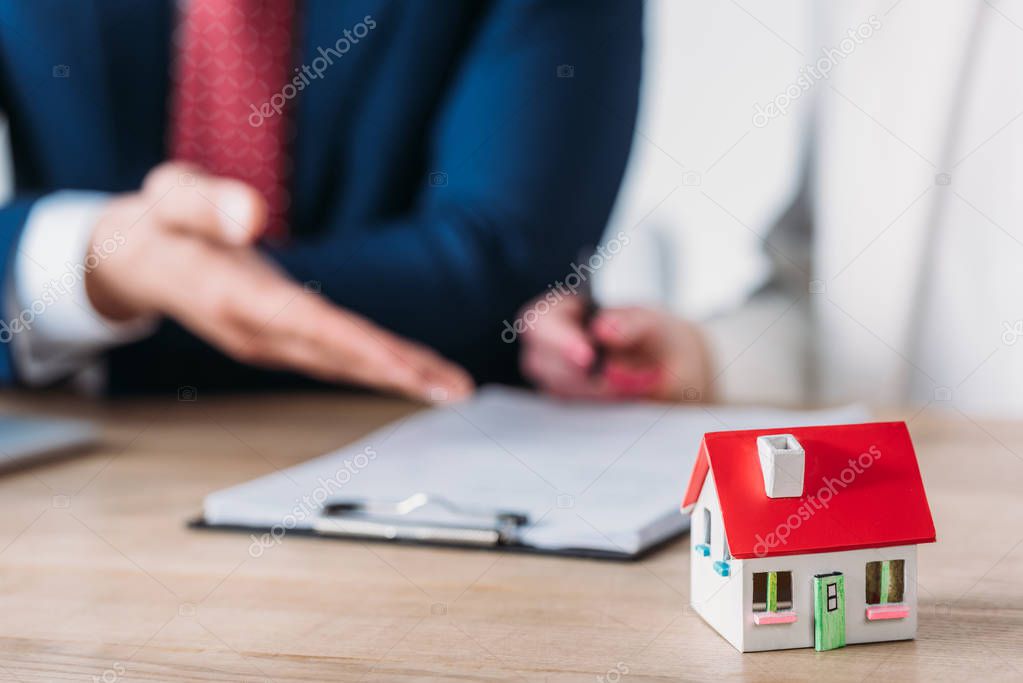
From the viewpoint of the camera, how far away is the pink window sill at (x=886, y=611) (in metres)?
0.49

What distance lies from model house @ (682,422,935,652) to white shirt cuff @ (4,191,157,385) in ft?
3.16

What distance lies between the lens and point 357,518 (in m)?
→ 0.70

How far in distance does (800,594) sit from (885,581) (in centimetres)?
4

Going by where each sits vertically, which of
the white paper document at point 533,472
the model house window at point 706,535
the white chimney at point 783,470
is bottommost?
the model house window at point 706,535

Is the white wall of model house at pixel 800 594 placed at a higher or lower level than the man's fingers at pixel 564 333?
lower

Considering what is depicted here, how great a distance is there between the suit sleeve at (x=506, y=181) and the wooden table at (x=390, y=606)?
59 cm

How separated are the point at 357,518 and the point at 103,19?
1.12 metres

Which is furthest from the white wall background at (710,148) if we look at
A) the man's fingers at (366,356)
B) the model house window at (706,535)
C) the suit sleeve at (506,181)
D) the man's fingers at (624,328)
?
the model house window at (706,535)

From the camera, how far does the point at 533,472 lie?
2.66 ft

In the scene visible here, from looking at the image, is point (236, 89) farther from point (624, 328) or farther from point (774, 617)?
point (774, 617)

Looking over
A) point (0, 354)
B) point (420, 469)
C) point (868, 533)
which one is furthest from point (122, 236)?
point (868, 533)

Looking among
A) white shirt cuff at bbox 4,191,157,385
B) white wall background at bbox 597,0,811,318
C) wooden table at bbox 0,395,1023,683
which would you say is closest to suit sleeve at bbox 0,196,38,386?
white shirt cuff at bbox 4,191,157,385

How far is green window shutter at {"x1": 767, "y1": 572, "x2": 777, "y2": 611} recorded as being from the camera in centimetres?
47

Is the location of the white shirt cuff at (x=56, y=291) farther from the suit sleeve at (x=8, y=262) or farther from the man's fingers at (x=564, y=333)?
the man's fingers at (x=564, y=333)
